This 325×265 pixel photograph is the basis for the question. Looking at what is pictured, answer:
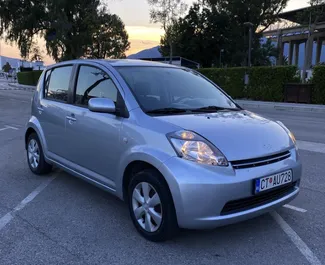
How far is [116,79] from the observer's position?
3873mm

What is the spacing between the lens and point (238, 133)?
3.25m

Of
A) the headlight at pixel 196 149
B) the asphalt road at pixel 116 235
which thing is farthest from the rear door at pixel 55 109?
the headlight at pixel 196 149

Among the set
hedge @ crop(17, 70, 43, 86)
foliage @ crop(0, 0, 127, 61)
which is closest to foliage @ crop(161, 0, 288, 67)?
foliage @ crop(0, 0, 127, 61)

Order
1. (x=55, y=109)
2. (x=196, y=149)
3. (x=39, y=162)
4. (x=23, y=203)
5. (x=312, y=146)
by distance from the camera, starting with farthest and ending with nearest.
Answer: (x=312, y=146)
(x=39, y=162)
(x=55, y=109)
(x=23, y=203)
(x=196, y=149)

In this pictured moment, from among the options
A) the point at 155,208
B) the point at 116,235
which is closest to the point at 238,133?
the point at 155,208

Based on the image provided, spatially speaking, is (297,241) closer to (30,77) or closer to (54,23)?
(54,23)

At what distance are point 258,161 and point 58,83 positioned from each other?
3.07 metres

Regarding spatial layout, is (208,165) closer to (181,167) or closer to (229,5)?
(181,167)

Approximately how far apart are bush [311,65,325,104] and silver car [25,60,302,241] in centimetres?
1780

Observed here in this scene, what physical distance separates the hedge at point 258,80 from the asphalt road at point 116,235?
60.5 feet

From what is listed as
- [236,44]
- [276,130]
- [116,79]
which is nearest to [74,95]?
[116,79]

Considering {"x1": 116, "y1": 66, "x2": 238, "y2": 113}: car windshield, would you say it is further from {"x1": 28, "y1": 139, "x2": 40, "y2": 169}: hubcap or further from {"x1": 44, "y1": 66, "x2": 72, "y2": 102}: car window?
{"x1": 28, "y1": 139, "x2": 40, "y2": 169}: hubcap

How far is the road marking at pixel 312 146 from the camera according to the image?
7.20 m

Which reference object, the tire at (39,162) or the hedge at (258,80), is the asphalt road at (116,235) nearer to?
the tire at (39,162)
